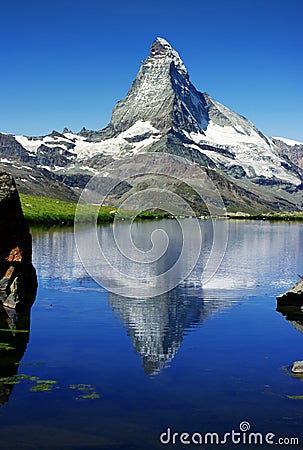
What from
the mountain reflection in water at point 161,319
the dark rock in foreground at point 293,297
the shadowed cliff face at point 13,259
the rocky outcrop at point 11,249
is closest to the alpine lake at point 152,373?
the mountain reflection in water at point 161,319

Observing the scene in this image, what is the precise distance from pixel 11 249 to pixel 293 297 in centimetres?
2911

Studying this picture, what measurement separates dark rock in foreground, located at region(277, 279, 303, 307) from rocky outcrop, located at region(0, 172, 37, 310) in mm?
26069

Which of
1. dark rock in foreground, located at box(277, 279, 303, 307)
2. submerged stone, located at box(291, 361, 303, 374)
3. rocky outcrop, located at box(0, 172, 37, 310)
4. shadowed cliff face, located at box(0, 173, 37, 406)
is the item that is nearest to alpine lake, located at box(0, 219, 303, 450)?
submerged stone, located at box(291, 361, 303, 374)

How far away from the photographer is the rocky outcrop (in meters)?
55.8

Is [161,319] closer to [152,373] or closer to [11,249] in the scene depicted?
[11,249]

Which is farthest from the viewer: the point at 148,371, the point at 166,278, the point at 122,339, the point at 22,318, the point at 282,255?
the point at 282,255

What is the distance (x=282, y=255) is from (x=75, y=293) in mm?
61607

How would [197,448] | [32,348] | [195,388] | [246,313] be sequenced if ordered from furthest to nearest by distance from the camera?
[246,313] < [32,348] < [195,388] < [197,448]

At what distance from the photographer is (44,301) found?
2425 inches

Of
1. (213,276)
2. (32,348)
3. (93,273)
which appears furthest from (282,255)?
(32,348)

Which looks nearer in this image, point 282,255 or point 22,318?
point 22,318

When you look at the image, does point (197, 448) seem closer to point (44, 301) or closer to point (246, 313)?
point (246, 313)

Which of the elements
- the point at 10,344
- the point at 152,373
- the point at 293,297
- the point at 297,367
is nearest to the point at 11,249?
the point at 10,344

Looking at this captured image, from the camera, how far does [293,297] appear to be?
199 ft
